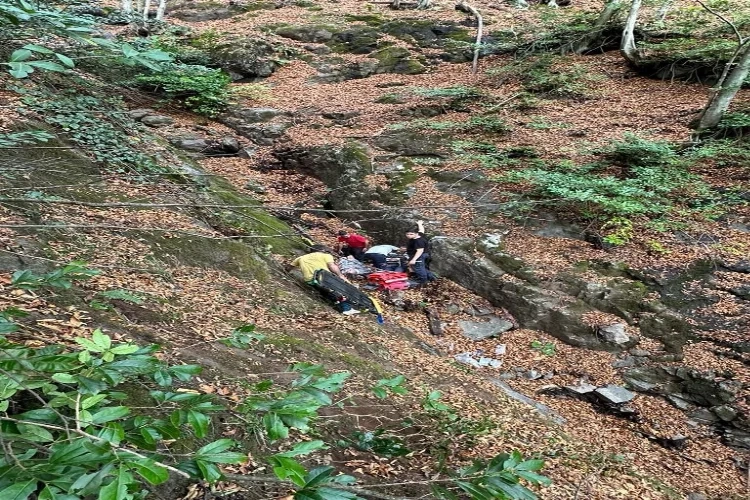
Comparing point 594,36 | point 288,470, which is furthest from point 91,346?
point 594,36

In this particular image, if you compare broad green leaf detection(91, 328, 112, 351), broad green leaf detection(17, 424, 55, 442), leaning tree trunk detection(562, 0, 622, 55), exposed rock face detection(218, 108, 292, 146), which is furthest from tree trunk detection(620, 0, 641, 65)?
broad green leaf detection(17, 424, 55, 442)

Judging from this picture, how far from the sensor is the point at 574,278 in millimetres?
7359

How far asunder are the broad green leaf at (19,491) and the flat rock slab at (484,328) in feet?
21.0

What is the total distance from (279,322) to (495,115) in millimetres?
9101

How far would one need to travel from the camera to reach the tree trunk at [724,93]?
29.1 feet

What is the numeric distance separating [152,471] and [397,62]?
17586 mm

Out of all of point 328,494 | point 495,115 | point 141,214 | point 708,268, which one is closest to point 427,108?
point 495,115

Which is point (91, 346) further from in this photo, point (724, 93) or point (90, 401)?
point (724, 93)

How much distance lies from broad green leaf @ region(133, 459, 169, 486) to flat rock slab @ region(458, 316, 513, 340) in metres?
6.26

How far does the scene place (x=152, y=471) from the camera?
1.06 m

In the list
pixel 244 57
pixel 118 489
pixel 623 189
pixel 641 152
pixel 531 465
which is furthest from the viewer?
pixel 244 57

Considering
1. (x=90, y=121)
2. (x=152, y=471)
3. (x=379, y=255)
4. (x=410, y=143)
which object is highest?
(x=152, y=471)

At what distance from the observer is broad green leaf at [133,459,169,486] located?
→ 105 centimetres

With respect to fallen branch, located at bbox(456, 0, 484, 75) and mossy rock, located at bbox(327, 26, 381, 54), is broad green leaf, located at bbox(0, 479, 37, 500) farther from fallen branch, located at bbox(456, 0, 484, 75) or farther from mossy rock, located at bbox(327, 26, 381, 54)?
mossy rock, located at bbox(327, 26, 381, 54)
